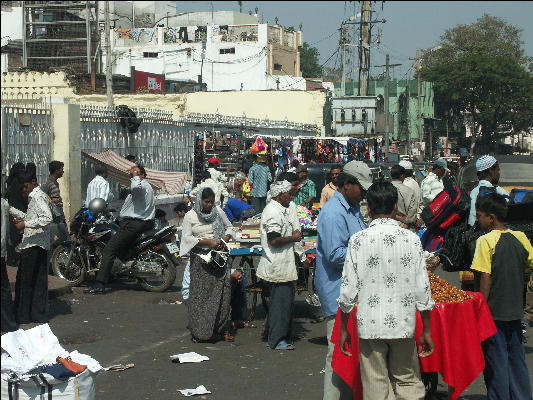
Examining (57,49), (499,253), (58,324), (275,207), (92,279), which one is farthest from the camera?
(57,49)

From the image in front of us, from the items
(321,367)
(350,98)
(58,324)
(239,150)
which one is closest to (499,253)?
(321,367)

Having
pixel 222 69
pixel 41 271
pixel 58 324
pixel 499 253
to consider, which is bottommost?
pixel 58 324

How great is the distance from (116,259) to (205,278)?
3.30 metres

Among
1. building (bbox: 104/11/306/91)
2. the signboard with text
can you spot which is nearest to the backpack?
the signboard with text

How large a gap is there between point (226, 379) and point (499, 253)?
9.33ft

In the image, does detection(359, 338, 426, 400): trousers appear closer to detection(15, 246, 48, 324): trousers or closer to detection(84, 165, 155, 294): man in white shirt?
detection(15, 246, 48, 324): trousers

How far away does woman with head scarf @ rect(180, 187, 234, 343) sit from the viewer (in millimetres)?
8594

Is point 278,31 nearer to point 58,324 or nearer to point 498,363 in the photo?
point 58,324

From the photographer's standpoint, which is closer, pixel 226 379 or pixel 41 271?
pixel 226 379

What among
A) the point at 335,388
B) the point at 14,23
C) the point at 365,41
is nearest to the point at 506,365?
the point at 335,388

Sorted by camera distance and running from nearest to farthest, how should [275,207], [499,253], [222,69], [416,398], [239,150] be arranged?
[416,398]
[499,253]
[275,207]
[239,150]
[222,69]

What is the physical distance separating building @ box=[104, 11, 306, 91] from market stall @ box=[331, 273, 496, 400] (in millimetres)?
49942

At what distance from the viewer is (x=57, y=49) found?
4288 cm

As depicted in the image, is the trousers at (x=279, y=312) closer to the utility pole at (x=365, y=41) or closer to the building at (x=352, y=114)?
the utility pole at (x=365, y=41)
